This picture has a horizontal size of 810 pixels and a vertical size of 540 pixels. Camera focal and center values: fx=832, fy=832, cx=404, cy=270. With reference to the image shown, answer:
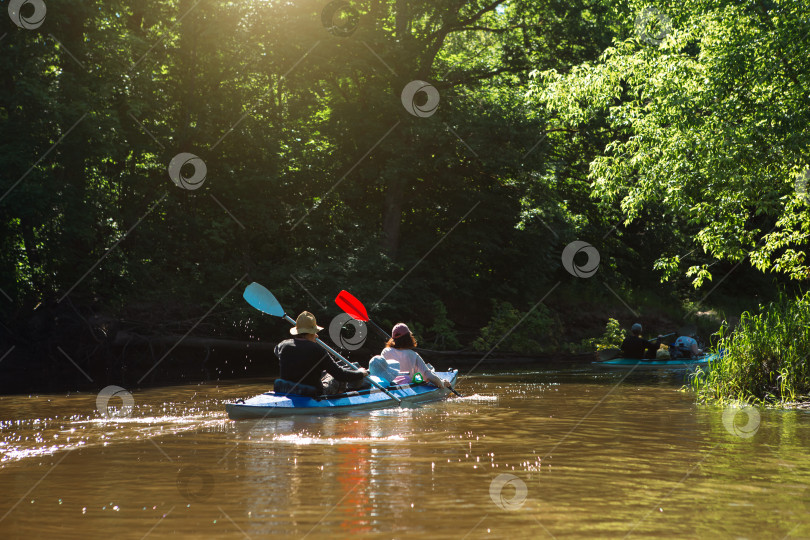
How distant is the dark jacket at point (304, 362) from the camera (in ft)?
33.5

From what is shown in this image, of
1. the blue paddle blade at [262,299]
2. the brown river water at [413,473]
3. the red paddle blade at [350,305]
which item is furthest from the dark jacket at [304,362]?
the red paddle blade at [350,305]

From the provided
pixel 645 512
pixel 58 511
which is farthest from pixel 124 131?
pixel 645 512

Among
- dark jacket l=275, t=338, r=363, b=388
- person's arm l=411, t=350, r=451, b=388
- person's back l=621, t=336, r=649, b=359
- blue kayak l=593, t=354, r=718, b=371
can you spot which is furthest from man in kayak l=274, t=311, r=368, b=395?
person's back l=621, t=336, r=649, b=359

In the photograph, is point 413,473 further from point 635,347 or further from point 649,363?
point 635,347

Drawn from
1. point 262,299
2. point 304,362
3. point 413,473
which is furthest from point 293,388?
point 413,473

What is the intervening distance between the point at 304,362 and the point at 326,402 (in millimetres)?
634

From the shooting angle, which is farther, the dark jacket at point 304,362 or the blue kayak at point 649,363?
the blue kayak at point 649,363

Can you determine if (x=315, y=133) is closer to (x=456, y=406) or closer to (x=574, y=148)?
(x=574, y=148)

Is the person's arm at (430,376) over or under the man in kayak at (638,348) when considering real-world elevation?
over

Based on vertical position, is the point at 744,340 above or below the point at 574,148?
below

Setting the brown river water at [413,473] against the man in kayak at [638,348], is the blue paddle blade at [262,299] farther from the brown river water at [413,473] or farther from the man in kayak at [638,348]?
the man in kayak at [638,348]

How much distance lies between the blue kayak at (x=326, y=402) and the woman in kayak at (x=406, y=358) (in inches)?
6.3

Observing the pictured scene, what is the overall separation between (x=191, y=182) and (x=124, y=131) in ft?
7.98

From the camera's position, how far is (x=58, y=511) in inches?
211
